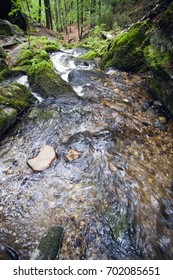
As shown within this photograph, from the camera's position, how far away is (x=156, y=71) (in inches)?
225

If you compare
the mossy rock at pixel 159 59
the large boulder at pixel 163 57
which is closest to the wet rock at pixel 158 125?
the large boulder at pixel 163 57

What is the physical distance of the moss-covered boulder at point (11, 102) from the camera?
520 centimetres

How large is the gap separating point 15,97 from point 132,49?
493 cm

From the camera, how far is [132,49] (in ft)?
25.8

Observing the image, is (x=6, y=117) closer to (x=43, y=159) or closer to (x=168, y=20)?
(x=43, y=159)

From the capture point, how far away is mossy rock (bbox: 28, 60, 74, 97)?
6938 mm

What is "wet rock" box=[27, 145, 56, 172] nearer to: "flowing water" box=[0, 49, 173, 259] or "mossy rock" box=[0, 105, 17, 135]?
"flowing water" box=[0, 49, 173, 259]

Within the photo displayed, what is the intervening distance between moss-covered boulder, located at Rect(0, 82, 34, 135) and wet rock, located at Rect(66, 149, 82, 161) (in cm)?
184

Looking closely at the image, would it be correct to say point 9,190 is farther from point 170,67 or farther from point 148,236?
point 170,67

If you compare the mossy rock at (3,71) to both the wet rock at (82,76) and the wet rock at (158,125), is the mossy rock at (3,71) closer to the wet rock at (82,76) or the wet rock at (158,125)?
the wet rock at (82,76)

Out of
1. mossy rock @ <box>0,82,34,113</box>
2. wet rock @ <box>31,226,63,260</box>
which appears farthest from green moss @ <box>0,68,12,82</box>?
wet rock @ <box>31,226,63,260</box>

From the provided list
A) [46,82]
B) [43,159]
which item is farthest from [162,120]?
[46,82]

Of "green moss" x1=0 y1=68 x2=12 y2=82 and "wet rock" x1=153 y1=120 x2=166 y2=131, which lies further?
"green moss" x1=0 y1=68 x2=12 y2=82

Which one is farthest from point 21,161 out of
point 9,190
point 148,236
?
point 148,236
